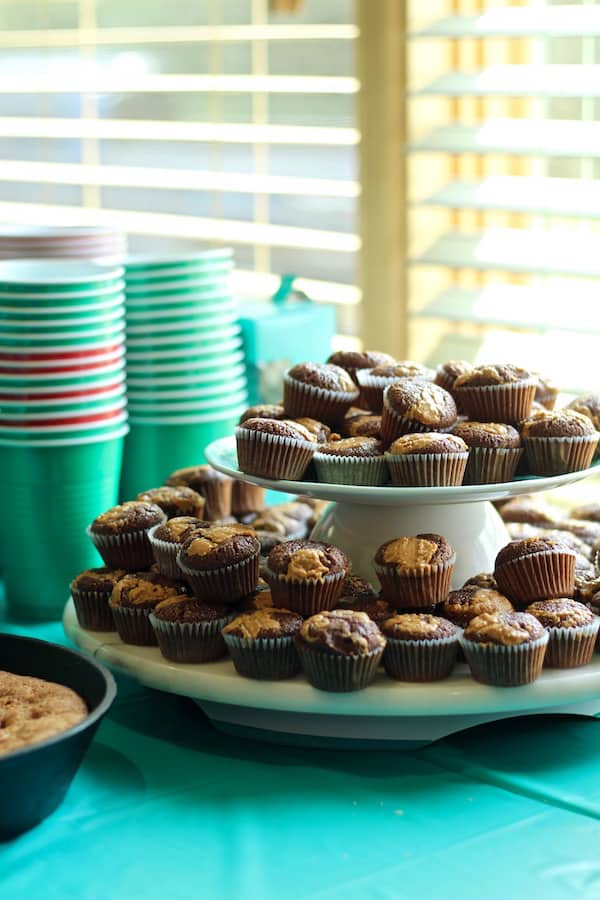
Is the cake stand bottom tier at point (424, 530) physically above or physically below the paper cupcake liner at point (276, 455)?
below

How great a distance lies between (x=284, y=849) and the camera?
1019 mm

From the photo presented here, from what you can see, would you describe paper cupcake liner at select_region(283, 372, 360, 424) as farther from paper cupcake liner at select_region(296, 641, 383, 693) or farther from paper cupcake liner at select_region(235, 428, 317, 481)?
paper cupcake liner at select_region(296, 641, 383, 693)

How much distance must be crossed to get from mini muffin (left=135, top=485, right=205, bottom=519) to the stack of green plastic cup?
29 centimetres

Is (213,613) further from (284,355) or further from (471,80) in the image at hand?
(471,80)

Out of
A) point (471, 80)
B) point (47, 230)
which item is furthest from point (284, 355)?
point (471, 80)

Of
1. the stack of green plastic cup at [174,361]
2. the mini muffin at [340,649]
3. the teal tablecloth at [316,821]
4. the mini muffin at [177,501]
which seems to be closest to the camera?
the teal tablecloth at [316,821]

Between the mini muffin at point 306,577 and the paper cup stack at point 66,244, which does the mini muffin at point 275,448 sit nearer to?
the mini muffin at point 306,577

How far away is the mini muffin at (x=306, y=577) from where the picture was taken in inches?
46.9

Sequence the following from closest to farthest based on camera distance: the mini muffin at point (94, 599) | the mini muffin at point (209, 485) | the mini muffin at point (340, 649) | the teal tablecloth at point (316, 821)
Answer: the teal tablecloth at point (316, 821) < the mini muffin at point (340, 649) < the mini muffin at point (94, 599) < the mini muffin at point (209, 485)

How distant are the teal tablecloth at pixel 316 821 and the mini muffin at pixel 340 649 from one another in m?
0.09

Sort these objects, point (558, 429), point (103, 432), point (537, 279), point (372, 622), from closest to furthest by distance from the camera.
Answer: point (372, 622), point (558, 429), point (103, 432), point (537, 279)

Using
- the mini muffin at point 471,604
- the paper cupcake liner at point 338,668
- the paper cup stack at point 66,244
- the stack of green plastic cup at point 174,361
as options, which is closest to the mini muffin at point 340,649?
the paper cupcake liner at point 338,668

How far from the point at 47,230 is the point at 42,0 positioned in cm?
200

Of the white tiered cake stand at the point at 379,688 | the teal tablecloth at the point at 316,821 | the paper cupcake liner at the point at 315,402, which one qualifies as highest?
the paper cupcake liner at the point at 315,402
